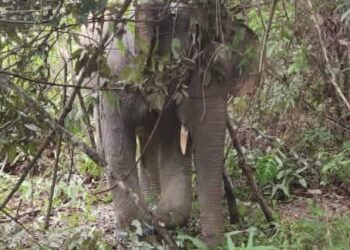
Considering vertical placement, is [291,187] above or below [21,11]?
below

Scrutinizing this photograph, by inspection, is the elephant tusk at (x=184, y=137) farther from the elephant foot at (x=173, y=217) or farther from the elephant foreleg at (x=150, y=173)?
the elephant foreleg at (x=150, y=173)

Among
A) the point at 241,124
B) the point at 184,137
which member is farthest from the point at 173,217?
the point at 241,124

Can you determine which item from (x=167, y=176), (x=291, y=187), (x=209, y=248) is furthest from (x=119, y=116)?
(x=291, y=187)

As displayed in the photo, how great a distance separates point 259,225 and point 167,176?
29.0 inches

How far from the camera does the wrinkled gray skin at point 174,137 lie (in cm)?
421

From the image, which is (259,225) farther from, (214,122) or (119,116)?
(119,116)

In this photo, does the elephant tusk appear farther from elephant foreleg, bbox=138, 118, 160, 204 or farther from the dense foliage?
elephant foreleg, bbox=138, 118, 160, 204

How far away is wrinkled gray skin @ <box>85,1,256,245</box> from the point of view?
4211 mm

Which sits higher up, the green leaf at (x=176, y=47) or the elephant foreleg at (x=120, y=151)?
the green leaf at (x=176, y=47)

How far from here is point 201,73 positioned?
4152 mm

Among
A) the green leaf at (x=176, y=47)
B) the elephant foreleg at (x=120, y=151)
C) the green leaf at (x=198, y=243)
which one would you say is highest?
the green leaf at (x=176, y=47)

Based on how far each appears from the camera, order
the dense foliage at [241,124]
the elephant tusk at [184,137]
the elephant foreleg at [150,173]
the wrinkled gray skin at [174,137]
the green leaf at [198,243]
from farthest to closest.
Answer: the elephant foreleg at [150,173], the elephant tusk at [184,137], the wrinkled gray skin at [174,137], the green leaf at [198,243], the dense foliage at [241,124]

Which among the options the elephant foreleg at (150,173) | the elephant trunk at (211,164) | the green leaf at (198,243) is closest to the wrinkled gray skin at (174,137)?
the elephant trunk at (211,164)

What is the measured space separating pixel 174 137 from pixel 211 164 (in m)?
0.86
